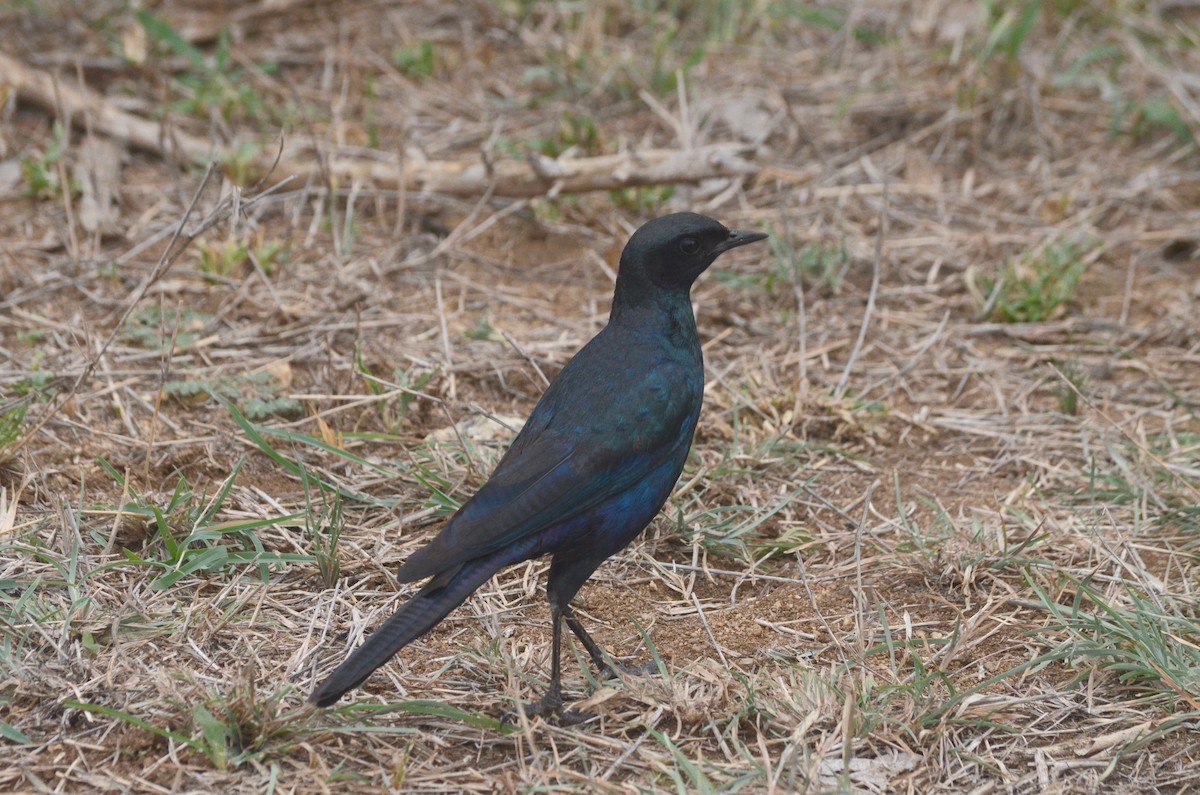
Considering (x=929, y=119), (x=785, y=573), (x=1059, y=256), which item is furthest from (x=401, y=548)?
(x=929, y=119)

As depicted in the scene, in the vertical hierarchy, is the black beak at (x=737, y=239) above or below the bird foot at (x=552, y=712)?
above

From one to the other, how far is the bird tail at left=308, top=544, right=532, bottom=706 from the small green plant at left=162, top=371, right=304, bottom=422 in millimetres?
1587

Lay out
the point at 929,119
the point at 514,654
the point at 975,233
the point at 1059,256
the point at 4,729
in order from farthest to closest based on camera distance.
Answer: the point at 929,119 → the point at 975,233 → the point at 1059,256 → the point at 514,654 → the point at 4,729

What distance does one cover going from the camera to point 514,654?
3.55 m

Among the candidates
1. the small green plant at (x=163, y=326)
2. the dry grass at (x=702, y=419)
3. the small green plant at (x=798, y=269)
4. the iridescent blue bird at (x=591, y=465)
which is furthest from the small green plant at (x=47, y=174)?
the iridescent blue bird at (x=591, y=465)

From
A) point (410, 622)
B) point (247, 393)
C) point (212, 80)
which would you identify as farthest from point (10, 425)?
point (212, 80)

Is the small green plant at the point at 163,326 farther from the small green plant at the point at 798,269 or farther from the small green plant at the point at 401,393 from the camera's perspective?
the small green plant at the point at 798,269

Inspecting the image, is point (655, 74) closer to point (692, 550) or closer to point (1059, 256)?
point (1059, 256)

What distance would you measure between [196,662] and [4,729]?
481mm

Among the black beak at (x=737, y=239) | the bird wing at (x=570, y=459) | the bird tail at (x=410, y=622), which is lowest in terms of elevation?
the bird tail at (x=410, y=622)

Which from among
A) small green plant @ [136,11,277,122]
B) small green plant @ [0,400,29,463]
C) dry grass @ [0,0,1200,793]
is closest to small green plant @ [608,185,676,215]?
dry grass @ [0,0,1200,793]

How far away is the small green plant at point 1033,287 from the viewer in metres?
5.54

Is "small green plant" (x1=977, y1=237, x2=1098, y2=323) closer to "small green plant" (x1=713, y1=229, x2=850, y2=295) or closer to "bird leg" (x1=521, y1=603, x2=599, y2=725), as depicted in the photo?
"small green plant" (x1=713, y1=229, x2=850, y2=295)

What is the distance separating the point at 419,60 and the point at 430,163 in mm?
1351
